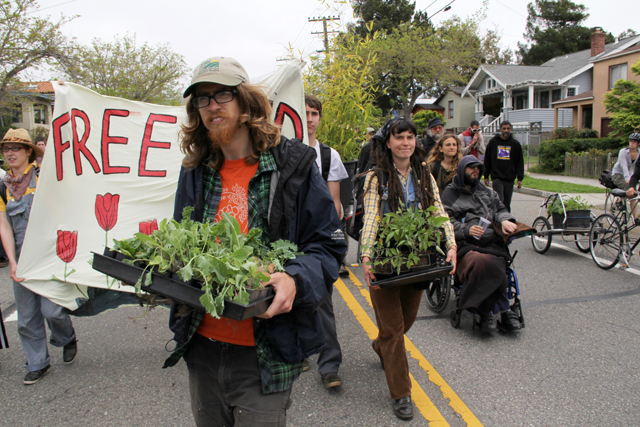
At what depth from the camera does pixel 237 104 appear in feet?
6.09

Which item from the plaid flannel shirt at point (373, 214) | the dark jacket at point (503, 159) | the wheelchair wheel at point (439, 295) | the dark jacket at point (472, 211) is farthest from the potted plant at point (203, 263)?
the dark jacket at point (503, 159)

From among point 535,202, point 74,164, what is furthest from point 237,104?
point 535,202

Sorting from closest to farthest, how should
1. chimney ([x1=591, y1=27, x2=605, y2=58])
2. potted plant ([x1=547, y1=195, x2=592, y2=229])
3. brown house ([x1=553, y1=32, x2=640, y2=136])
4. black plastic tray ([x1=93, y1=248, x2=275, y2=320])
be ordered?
black plastic tray ([x1=93, y1=248, x2=275, y2=320]), potted plant ([x1=547, y1=195, x2=592, y2=229]), brown house ([x1=553, y1=32, x2=640, y2=136]), chimney ([x1=591, y1=27, x2=605, y2=58])

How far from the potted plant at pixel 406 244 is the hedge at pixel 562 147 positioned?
1966 cm

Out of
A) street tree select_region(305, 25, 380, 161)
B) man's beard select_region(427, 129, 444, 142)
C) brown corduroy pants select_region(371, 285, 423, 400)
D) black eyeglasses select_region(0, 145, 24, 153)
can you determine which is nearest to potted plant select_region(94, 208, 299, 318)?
brown corduroy pants select_region(371, 285, 423, 400)

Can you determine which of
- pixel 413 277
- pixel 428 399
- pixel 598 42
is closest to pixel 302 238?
pixel 413 277

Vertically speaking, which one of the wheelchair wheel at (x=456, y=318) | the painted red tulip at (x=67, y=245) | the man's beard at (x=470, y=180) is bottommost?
the wheelchair wheel at (x=456, y=318)

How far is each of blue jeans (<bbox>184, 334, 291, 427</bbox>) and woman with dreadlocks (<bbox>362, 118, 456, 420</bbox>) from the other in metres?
1.35

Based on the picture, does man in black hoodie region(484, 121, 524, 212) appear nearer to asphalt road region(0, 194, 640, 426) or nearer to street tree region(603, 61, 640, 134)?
asphalt road region(0, 194, 640, 426)

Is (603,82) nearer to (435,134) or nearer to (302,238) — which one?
(435,134)

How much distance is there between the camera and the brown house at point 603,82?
91.3 feet

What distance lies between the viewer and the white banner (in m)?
3.82

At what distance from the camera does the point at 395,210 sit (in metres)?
3.35

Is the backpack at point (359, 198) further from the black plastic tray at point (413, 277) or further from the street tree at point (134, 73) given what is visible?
the street tree at point (134, 73)
